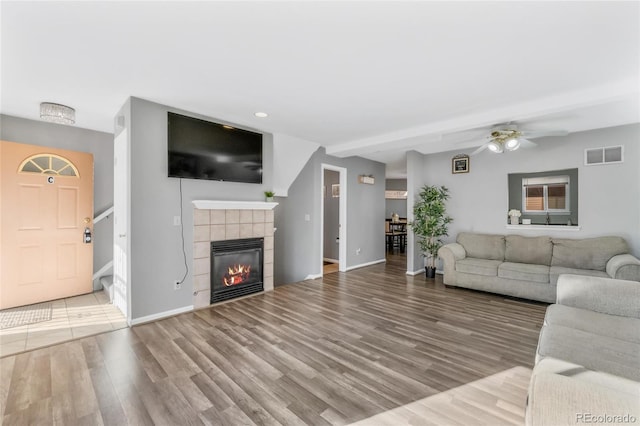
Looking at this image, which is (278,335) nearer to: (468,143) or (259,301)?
(259,301)

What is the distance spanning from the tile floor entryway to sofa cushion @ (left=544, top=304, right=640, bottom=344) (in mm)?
4043

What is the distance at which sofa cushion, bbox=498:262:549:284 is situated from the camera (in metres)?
3.75

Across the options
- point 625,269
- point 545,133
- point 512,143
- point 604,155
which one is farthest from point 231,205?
point 604,155

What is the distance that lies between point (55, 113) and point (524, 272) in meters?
6.23

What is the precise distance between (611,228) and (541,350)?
3.63m

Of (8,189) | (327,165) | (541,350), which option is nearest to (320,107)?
(327,165)

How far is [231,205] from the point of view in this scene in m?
3.80

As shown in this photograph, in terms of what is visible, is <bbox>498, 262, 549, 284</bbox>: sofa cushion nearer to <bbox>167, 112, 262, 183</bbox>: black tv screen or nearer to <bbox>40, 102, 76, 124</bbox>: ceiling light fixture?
<bbox>167, 112, 262, 183</bbox>: black tv screen

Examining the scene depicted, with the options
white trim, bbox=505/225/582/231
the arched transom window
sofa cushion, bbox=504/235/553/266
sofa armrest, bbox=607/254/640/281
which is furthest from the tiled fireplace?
sofa armrest, bbox=607/254/640/281

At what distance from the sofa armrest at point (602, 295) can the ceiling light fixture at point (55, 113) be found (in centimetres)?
541

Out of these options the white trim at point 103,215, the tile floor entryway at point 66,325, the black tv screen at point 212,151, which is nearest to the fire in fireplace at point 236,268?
the black tv screen at point 212,151

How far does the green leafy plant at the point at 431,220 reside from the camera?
16.8 ft

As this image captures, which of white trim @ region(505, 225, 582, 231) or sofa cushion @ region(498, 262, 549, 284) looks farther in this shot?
white trim @ region(505, 225, 582, 231)

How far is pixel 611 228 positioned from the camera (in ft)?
12.9
